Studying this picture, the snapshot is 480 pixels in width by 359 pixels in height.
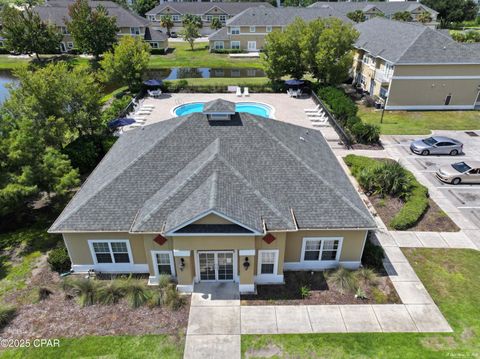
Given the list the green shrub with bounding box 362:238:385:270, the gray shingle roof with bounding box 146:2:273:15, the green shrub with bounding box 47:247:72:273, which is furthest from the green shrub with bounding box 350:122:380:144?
the gray shingle roof with bounding box 146:2:273:15

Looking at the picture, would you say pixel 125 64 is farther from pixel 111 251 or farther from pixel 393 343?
pixel 393 343

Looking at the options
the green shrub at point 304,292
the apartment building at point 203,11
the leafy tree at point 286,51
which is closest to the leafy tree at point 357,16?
the apartment building at point 203,11

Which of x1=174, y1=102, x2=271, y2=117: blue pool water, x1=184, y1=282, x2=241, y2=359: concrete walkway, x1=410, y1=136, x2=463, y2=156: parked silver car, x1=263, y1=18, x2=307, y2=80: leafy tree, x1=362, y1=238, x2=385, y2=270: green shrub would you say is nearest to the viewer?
x1=184, y1=282, x2=241, y2=359: concrete walkway

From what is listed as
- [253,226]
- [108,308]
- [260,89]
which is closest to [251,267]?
[253,226]

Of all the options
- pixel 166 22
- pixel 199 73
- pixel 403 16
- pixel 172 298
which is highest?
pixel 403 16

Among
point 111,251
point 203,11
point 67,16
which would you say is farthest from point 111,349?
point 203,11

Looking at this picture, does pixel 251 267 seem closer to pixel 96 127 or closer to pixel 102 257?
pixel 102 257

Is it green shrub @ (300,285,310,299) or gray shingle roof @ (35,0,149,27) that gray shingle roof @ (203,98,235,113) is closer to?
green shrub @ (300,285,310,299)
